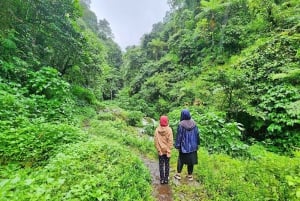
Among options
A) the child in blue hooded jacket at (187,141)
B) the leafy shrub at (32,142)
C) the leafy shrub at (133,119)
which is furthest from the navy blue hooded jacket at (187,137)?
the leafy shrub at (133,119)

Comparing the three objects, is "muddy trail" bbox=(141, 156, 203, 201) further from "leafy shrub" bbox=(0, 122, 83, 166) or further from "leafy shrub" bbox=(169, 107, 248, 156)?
"leafy shrub" bbox=(169, 107, 248, 156)

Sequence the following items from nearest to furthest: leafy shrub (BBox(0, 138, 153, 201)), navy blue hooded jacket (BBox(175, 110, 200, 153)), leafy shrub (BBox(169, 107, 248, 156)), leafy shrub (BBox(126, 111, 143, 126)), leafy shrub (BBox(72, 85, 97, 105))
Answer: leafy shrub (BBox(0, 138, 153, 201)) < navy blue hooded jacket (BBox(175, 110, 200, 153)) < leafy shrub (BBox(169, 107, 248, 156)) < leafy shrub (BBox(126, 111, 143, 126)) < leafy shrub (BBox(72, 85, 97, 105))

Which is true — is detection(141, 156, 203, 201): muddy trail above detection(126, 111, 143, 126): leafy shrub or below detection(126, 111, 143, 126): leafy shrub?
below

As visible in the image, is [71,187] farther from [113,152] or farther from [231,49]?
[231,49]

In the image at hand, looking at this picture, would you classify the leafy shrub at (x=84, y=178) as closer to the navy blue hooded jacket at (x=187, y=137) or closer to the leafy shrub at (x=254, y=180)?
the navy blue hooded jacket at (x=187, y=137)

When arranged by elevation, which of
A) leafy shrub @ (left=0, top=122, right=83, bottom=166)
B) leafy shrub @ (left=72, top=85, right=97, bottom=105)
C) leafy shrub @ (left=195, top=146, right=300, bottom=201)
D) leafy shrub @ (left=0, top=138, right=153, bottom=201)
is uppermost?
leafy shrub @ (left=72, top=85, right=97, bottom=105)

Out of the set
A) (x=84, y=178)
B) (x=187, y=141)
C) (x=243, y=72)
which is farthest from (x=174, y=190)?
(x=243, y=72)

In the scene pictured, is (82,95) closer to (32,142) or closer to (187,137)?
(32,142)

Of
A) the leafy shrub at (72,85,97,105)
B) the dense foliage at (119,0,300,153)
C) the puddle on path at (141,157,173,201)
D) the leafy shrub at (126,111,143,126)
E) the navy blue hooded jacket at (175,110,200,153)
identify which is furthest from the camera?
the leafy shrub at (72,85,97,105)

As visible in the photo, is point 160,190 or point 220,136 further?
point 220,136

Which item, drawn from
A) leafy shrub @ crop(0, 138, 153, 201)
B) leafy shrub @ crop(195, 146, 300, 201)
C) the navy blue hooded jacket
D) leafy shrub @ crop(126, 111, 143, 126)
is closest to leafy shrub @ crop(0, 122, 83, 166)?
leafy shrub @ crop(0, 138, 153, 201)

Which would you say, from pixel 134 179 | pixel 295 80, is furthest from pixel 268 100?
pixel 134 179

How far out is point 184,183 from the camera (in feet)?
19.0

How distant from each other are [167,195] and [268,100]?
660 cm
